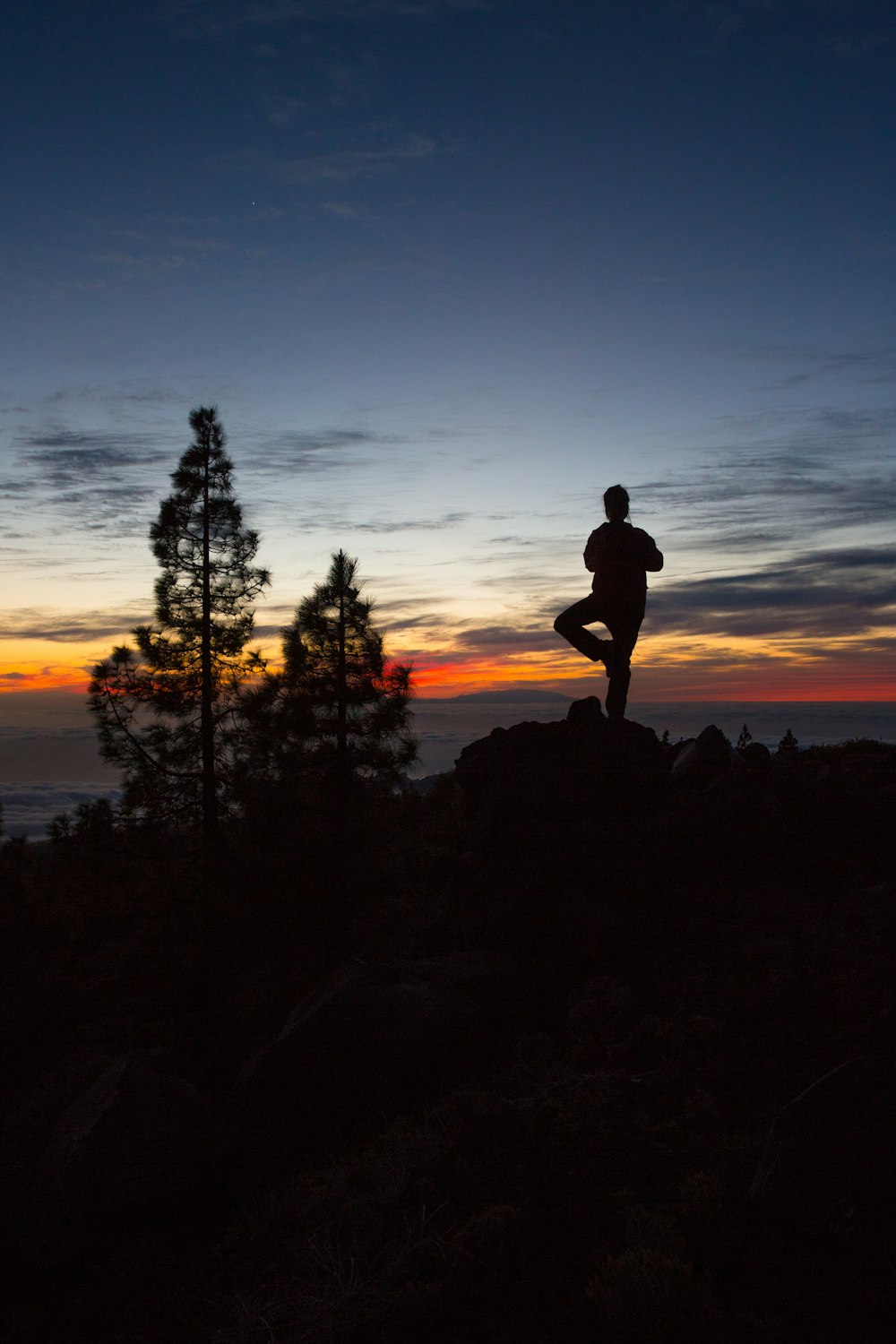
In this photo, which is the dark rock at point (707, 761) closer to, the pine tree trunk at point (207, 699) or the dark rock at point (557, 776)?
the dark rock at point (557, 776)

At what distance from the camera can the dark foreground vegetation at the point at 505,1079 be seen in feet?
15.4

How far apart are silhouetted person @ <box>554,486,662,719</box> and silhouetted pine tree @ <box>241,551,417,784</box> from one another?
7.02 metres

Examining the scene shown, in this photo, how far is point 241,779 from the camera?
18.4 meters

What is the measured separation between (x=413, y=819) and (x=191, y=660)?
21.1 feet

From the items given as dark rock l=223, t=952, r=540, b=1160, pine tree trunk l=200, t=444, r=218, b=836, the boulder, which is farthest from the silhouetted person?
pine tree trunk l=200, t=444, r=218, b=836

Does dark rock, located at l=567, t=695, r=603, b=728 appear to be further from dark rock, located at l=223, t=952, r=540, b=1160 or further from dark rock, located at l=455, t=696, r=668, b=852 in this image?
dark rock, located at l=223, t=952, r=540, b=1160

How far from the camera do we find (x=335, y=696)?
18.5 m

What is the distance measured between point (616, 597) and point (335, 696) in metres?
8.07

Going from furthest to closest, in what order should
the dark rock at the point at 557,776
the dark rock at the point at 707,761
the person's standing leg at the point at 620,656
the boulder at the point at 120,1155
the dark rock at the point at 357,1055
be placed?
the person's standing leg at the point at 620,656, the dark rock at the point at 707,761, the dark rock at the point at 557,776, the dark rock at the point at 357,1055, the boulder at the point at 120,1155

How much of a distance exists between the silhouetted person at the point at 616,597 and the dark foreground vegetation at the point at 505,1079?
1026 mm

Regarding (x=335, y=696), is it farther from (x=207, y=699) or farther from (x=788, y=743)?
(x=788, y=743)

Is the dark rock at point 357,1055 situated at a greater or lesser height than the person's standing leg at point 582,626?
lesser

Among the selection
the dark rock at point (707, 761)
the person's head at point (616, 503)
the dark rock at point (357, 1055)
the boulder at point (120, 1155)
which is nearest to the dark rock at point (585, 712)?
the dark rock at point (707, 761)

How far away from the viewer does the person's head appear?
1224 cm
